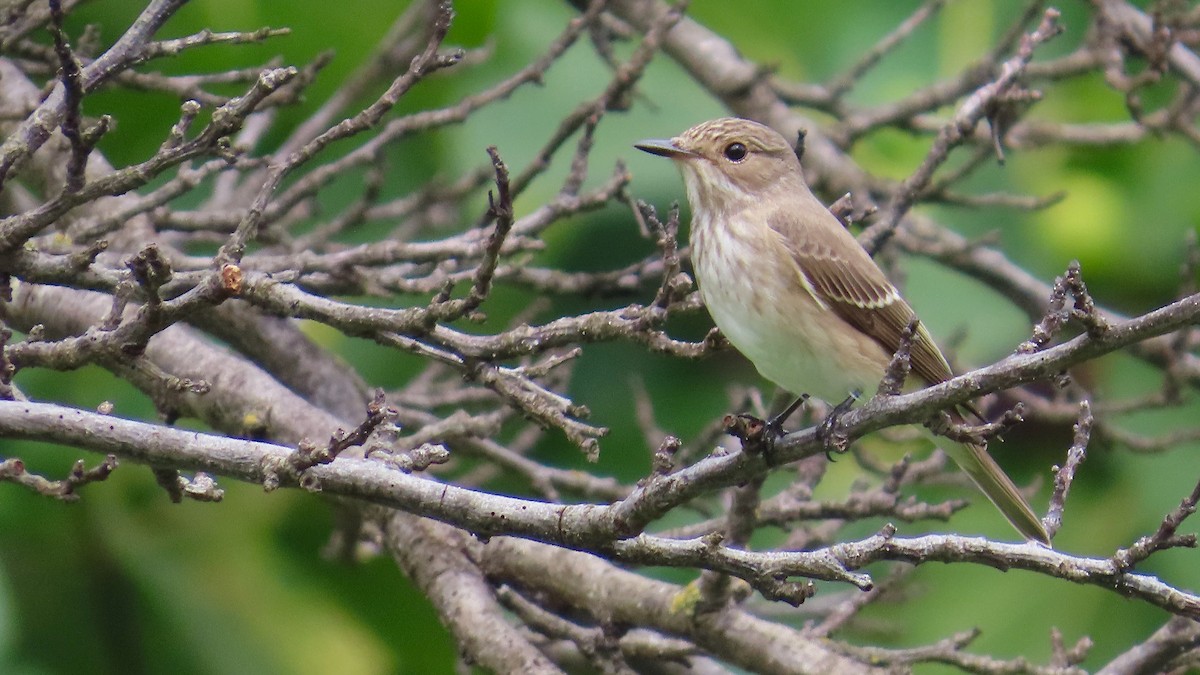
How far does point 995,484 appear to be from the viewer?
445 centimetres

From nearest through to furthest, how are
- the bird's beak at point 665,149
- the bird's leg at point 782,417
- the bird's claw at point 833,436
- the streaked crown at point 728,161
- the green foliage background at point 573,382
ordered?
the bird's claw at point 833,436 → the bird's leg at point 782,417 → the bird's beak at point 665,149 → the streaked crown at point 728,161 → the green foliage background at point 573,382

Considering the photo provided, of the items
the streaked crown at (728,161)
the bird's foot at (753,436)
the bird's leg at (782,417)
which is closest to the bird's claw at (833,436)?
the bird's foot at (753,436)

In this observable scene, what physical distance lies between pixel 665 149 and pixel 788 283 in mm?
601

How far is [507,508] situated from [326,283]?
1.57m

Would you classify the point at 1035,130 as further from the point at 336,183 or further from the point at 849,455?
the point at 336,183

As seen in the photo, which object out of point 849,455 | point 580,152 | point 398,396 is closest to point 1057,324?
point 580,152

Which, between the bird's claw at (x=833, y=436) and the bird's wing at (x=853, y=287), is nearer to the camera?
the bird's claw at (x=833, y=436)

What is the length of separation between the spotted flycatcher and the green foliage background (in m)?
1.11

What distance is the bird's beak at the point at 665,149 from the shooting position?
14.2 ft

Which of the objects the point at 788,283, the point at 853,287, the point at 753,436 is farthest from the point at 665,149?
the point at 753,436

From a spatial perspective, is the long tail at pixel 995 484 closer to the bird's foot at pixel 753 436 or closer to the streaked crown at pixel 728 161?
the streaked crown at pixel 728 161

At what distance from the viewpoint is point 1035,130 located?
613 cm

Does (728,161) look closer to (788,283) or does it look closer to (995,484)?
(788,283)

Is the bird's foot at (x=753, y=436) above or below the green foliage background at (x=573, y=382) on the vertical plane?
below
